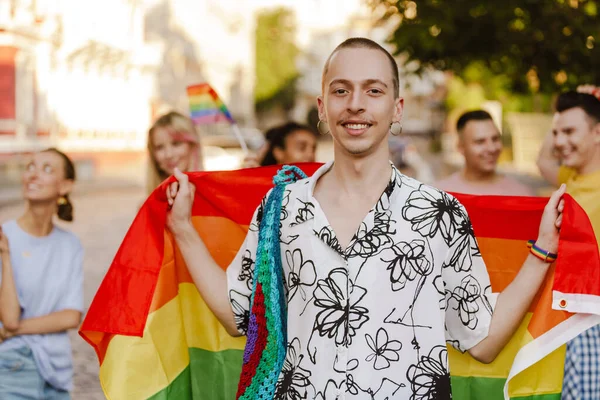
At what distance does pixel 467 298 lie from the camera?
106 inches

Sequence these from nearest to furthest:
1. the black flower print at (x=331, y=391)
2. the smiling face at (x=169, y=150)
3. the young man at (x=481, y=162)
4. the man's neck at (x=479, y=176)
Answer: the black flower print at (x=331, y=391)
the smiling face at (x=169, y=150)
the young man at (x=481, y=162)
the man's neck at (x=479, y=176)

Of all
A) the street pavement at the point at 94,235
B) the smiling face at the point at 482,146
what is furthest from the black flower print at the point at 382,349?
the street pavement at the point at 94,235

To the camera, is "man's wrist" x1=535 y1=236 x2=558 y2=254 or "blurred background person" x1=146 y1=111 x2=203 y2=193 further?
"blurred background person" x1=146 y1=111 x2=203 y2=193

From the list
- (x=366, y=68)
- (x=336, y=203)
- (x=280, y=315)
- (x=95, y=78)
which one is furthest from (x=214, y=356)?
(x=95, y=78)

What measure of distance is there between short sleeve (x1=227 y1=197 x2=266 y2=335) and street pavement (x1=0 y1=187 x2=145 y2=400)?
3897 mm

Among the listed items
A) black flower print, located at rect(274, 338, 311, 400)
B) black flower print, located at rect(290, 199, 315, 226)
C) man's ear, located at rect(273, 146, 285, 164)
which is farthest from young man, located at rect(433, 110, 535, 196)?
black flower print, located at rect(274, 338, 311, 400)

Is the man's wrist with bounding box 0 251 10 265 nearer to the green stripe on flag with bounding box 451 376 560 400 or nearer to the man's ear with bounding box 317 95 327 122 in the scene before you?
the man's ear with bounding box 317 95 327 122

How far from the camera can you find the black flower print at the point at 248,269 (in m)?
2.88

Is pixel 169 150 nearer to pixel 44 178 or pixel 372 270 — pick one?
pixel 44 178

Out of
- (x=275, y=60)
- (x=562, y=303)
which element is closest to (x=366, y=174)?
(x=562, y=303)

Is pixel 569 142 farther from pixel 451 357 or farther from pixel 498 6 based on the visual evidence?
pixel 498 6

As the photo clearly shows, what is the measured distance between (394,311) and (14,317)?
212 cm

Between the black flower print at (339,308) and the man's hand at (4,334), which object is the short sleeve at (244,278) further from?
the man's hand at (4,334)

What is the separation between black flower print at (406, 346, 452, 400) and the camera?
2.51 m
